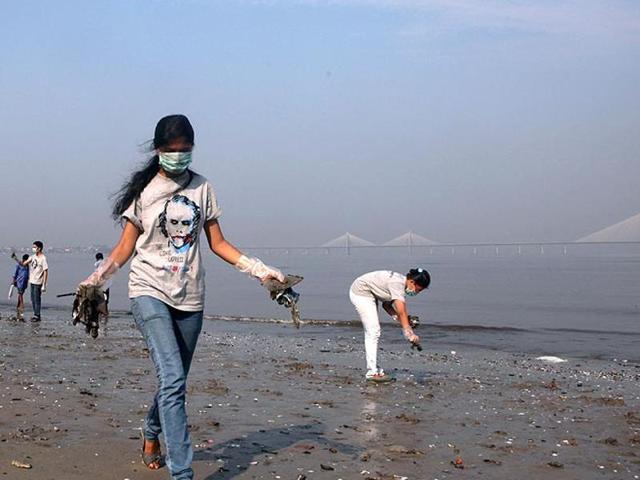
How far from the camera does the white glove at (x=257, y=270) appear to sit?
4934 mm

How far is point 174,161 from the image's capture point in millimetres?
4711

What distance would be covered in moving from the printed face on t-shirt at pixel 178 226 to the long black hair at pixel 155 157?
0.79 feet

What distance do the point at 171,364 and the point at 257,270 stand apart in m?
0.83

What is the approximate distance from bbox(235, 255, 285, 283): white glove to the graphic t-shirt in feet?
1.01

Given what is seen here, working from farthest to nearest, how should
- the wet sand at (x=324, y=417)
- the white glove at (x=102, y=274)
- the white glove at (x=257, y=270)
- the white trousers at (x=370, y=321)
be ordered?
1. the white trousers at (x=370, y=321)
2. the wet sand at (x=324, y=417)
3. the white glove at (x=257, y=270)
4. the white glove at (x=102, y=274)

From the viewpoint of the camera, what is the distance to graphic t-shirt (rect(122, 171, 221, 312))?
460 cm

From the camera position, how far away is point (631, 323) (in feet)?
85.9

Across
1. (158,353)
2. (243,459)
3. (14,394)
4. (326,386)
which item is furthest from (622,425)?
(14,394)

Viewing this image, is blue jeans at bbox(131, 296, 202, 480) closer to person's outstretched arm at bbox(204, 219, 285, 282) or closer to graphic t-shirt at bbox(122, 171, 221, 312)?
graphic t-shirt at bbox(122, 171, 221, 312)

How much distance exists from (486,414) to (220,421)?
2741 mm

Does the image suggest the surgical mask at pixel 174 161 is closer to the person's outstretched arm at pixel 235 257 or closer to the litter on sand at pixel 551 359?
the person's outstretched arm at pixel 235 257

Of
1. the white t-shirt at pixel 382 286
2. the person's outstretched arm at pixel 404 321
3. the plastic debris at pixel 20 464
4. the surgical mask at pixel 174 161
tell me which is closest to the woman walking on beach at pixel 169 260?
the surgical mask at pixel 174 161

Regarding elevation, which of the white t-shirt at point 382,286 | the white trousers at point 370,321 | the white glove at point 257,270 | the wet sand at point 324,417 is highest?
the white glove at point 257,270

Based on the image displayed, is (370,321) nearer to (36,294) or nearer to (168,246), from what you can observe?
(168,246)
